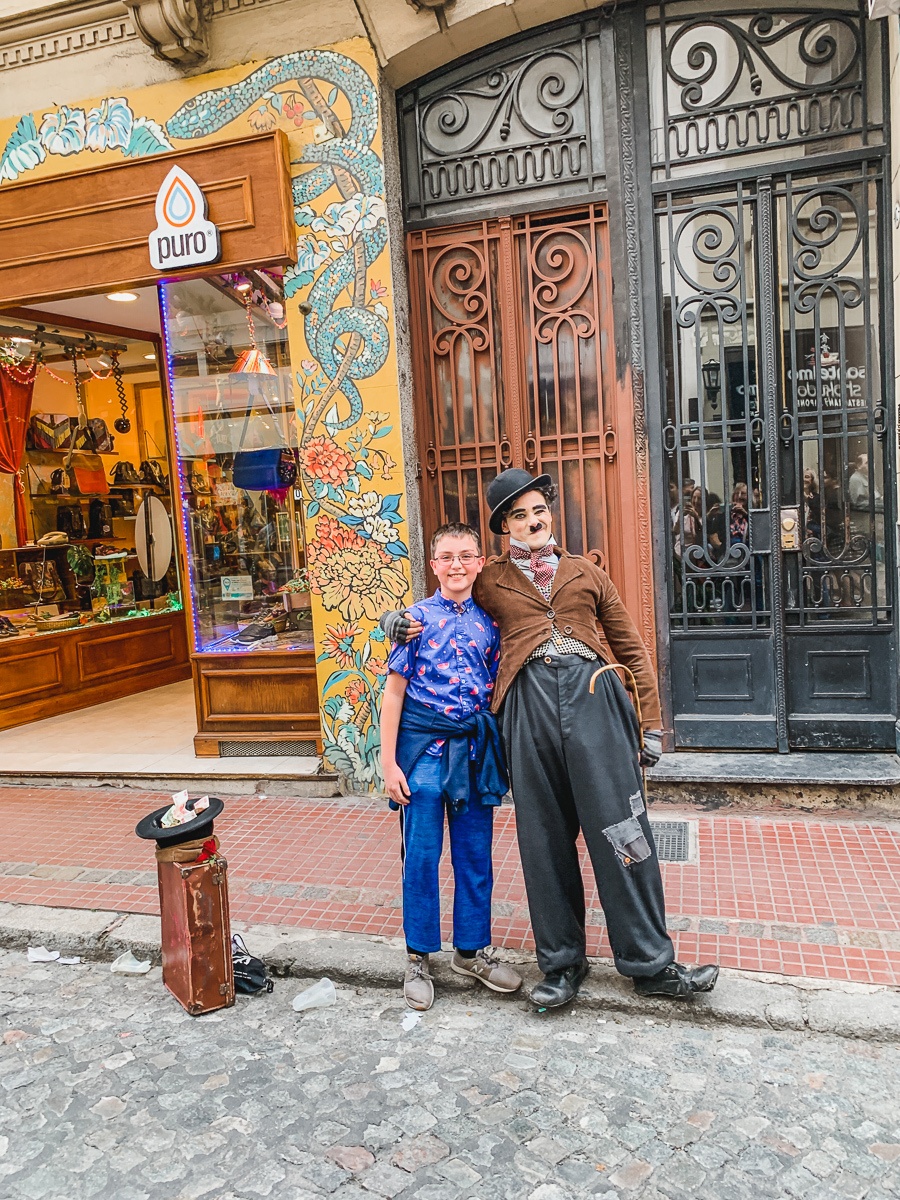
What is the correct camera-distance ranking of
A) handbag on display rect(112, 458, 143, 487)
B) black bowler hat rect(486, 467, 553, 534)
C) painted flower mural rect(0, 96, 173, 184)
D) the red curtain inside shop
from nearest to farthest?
black bowler hat rect(486, 467, 553, 534), painted flower mural rect(0, 96, 173, 184), the red curtain inside shop, handbag on display rect(112, 458, 143, 487)

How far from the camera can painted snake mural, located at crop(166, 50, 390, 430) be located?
579 centimetres

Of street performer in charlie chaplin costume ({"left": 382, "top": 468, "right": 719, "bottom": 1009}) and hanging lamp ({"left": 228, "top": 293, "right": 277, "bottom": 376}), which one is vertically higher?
hanging lamp ({"left": 228, "top": 293, "right": 277, "bottom": 376})

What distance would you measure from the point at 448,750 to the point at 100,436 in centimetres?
820

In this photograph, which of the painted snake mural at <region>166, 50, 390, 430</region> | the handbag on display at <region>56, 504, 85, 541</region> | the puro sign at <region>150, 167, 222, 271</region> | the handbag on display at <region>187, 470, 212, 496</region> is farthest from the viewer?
the handbag on display at <region>56, 504, 85, 541</region>

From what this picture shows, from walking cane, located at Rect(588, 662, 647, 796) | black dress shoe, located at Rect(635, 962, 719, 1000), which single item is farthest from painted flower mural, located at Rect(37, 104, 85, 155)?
black dress shoe, located at Rect(635, 962, 719, 1000)

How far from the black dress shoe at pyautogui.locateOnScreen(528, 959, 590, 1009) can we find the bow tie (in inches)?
60.9

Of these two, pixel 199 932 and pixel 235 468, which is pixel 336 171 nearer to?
pixel 235 468

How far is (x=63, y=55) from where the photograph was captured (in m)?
6.39

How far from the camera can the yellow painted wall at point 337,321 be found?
5844 millimetres

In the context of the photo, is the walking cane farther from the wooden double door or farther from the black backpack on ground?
the wooden double door

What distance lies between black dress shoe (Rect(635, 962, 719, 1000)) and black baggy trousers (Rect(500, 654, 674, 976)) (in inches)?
3.0

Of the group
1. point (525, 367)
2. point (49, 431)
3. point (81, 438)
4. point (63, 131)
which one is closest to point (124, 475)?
point (81, 438)

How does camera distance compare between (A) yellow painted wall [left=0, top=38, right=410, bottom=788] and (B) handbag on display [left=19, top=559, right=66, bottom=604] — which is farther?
(B) handbag on display [left=19, top=559, right=66, bottom=604]

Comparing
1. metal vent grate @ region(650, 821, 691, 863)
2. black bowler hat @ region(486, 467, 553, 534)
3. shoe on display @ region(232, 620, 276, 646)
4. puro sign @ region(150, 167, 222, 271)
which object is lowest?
metal vent grate @ region(650, 821, 691, 863)
